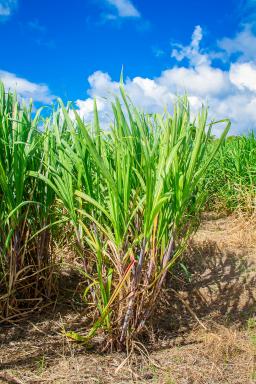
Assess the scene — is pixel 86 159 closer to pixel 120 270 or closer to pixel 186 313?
pixel 120 270

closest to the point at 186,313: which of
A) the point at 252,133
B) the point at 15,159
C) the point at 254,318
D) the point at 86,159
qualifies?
the point at 254,318

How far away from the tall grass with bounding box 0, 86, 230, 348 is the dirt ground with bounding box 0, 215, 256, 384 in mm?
111

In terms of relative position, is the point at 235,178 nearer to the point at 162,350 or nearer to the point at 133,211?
the point at 162,350

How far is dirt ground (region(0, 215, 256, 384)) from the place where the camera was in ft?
5.11

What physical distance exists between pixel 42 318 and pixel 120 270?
622mm

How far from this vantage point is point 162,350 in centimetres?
175

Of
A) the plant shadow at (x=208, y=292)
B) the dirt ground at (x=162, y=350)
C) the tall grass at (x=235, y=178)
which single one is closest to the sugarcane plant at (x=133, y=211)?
the dirt ground at (x=162, y=350)

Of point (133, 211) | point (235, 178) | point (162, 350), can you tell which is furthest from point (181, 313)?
point (235, 178)

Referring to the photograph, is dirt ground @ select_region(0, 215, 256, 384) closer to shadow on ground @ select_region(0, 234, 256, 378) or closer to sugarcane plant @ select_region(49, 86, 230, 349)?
shadow on ground @ select_region(0, 234, 256, 378)

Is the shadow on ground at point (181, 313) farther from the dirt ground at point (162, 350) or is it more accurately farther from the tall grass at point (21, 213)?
the tall grass at point (21, 213)

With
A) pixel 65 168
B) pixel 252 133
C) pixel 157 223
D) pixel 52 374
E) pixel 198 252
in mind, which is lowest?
pixel 52 374

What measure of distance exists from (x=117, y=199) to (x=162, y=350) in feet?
2.26

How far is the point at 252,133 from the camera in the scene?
203 inches

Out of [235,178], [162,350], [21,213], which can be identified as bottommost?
[162,350]
